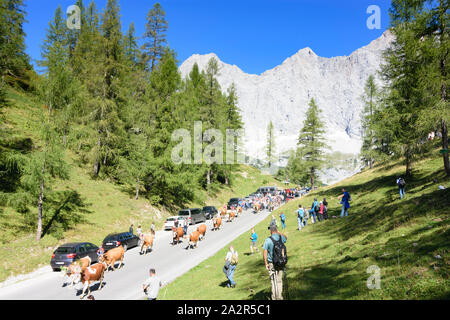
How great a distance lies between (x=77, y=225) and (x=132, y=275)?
9.89 metres

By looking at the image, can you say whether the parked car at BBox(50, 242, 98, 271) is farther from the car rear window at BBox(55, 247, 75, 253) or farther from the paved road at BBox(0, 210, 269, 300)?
the paved road at BBox(0, 210, 269, 300)

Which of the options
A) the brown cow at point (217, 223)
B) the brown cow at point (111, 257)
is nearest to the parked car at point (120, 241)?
the brown cow at point (111, 257)

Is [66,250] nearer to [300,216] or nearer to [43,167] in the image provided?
[43,167]

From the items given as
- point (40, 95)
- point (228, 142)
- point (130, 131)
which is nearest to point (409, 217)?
point (40, 95)

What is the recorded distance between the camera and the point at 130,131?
33.3 meters

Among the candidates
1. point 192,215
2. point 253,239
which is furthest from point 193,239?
point 192,215

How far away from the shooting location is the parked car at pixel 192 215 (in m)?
30.0

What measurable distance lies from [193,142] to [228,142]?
15.3m

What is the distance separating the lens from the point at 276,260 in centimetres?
689

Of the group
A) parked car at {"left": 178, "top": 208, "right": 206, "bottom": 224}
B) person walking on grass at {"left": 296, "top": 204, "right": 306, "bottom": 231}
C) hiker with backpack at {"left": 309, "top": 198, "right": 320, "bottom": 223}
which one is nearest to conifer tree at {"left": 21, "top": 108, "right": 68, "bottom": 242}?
parked car at {"left": 178, "top": 208, "right": 206, "bottom": 224}

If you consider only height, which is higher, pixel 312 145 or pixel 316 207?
pixel 312 145

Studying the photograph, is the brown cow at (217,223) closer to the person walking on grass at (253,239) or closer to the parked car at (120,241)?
the parked car at (120,241)

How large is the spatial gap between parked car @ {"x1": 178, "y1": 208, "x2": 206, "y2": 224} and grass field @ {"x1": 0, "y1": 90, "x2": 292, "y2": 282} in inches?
106

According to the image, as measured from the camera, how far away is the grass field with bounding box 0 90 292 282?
1605 centimetres
